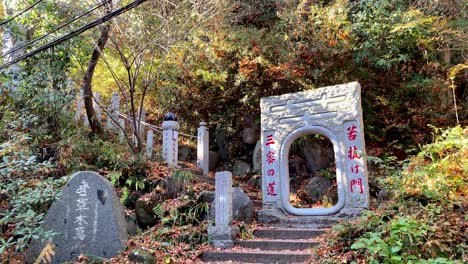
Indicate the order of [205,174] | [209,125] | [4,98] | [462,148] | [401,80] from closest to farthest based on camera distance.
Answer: [462,148] → [4,98] → [401,80] → [205,174] → [209,125]

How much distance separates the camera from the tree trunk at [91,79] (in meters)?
8.56

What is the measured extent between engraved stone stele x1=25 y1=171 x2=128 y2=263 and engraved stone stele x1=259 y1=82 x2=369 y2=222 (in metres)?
2.80

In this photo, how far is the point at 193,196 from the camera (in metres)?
7.21

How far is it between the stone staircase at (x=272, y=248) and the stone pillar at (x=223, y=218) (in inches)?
6.5

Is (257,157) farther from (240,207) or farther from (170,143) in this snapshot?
(240,207)

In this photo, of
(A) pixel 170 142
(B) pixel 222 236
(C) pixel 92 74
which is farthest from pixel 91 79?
(B) pixel 222 236

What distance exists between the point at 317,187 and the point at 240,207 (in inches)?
106

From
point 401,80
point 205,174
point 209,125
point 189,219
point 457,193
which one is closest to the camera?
point 457,193

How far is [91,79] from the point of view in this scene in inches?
368

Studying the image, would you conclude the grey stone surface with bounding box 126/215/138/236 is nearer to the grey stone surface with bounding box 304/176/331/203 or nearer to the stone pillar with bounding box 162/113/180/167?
the stone pillar with bounding box 162/113/180/167

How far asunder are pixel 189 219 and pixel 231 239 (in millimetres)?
1052

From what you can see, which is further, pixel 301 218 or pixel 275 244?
pixel 301 218

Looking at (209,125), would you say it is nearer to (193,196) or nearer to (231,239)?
(193,196)

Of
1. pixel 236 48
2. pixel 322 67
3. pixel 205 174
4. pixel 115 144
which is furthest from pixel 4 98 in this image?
pixel 322 67
